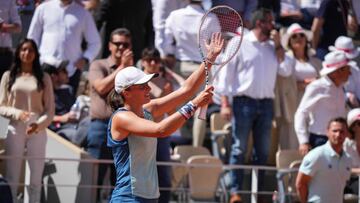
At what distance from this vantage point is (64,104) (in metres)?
13.5

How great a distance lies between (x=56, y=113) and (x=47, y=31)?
97 cm

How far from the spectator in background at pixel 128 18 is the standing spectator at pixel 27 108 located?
8.27ft

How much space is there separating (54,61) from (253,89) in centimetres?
225

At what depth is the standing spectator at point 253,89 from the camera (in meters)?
13.0

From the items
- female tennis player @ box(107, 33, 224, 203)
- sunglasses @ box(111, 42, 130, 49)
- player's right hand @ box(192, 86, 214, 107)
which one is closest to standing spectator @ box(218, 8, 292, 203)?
sunglasses @ box(111, 42, 130, 49)

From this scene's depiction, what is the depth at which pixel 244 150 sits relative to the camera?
12984 mm

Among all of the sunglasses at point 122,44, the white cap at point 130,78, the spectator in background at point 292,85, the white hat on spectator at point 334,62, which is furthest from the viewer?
the spectator in background at point 292,85

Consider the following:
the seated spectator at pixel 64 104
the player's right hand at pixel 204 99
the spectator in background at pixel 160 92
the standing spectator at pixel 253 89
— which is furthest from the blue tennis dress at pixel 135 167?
the standing spectator at pixel 253 89

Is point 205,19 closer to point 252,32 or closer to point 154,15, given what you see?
point 252,32

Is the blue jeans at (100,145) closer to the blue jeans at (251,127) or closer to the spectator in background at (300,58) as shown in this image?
the blue jeans at (251,127)

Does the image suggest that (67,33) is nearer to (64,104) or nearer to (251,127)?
(64,104)

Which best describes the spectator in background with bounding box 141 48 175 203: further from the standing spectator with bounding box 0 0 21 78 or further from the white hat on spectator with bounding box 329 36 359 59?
the white hat on spectator with bounding box 329 36 359 59

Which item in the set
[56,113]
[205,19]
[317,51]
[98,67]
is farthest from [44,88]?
[317,51]

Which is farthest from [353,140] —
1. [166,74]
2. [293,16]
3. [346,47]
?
[293,16]
